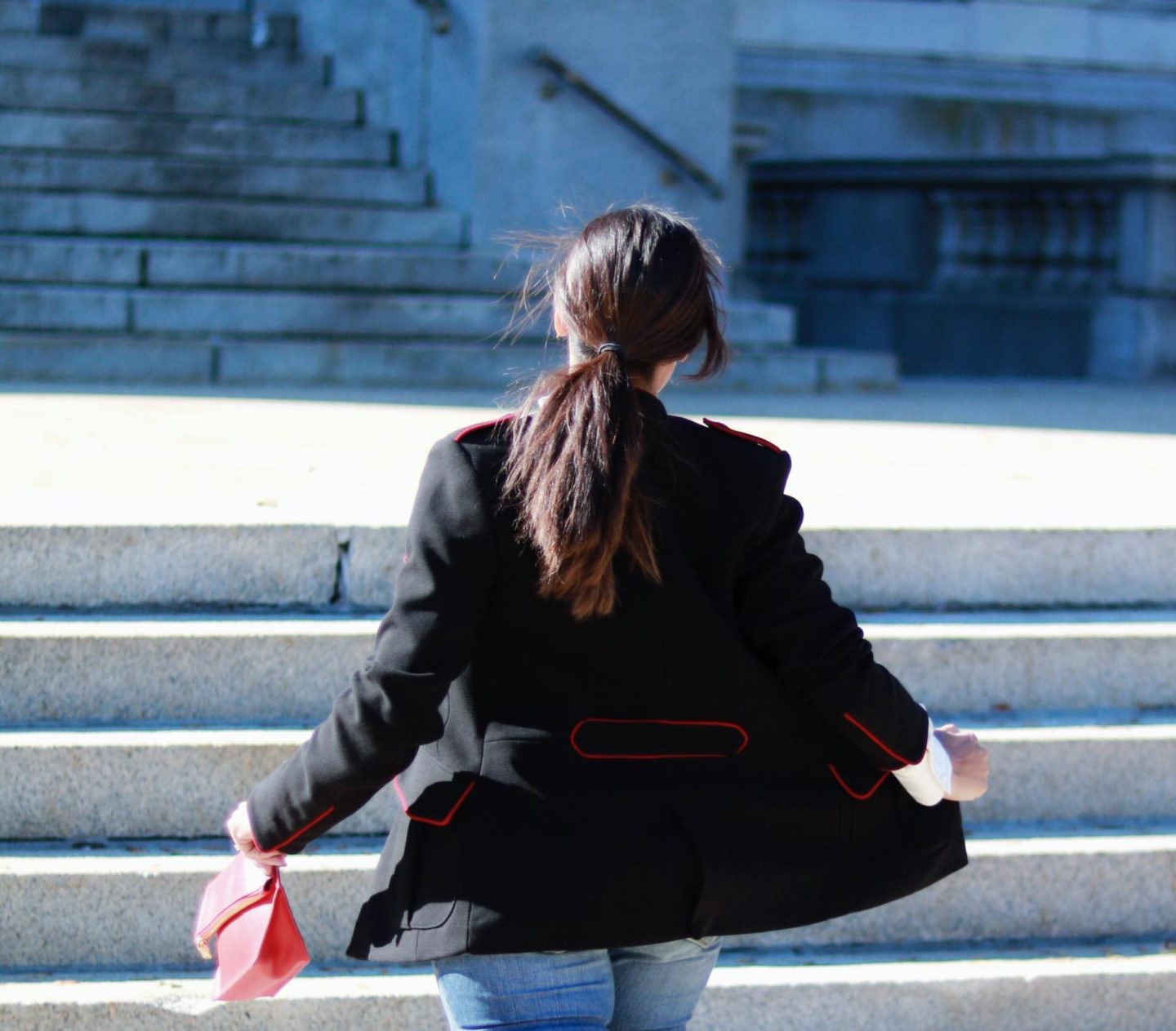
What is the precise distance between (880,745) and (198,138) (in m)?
8.34

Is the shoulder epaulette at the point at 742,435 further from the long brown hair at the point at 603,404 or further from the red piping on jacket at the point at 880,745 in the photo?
the red piping on jacket at the point at 880,745

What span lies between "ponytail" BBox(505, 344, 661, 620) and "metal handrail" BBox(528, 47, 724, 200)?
24.6 ft

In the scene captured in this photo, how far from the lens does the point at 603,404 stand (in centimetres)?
193

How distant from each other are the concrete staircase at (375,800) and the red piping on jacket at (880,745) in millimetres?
1278

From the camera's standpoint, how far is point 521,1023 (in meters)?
2.02

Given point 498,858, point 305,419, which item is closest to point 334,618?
point 498,858

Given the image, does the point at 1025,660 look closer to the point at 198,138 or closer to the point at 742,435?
the point at 742,435

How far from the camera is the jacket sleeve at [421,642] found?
1965 mm

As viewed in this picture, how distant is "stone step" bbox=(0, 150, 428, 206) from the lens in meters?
9.06

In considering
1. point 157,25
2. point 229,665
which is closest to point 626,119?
point 157,25

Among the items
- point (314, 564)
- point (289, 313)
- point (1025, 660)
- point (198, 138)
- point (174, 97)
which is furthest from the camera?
point (174, 97)

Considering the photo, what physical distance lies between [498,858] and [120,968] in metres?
1.59

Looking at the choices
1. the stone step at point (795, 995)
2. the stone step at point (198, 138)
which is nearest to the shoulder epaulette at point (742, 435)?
the stone step at point (795, 995)

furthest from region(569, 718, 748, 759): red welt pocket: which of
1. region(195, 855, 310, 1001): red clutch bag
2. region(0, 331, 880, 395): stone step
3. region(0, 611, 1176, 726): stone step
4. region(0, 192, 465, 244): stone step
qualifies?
region(0, 192, 465, 244): stone step
